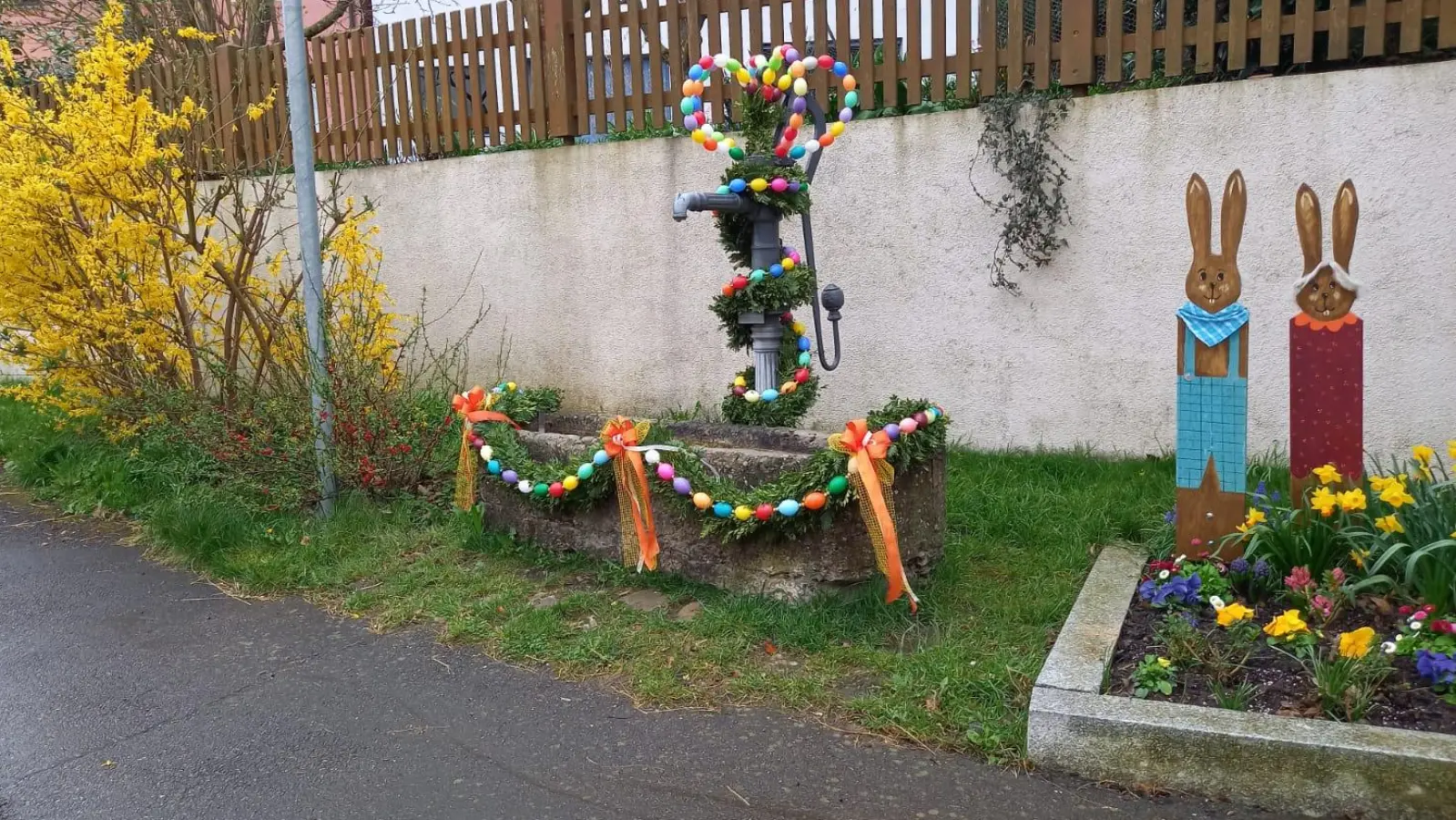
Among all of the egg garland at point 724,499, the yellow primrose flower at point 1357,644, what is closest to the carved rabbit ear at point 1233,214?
the egg garland at point 724,499

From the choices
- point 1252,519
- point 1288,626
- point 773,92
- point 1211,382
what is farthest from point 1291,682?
point 773,92

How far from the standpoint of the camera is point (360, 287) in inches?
240

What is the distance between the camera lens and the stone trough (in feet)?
12.6

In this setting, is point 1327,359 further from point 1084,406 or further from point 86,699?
point 86,699

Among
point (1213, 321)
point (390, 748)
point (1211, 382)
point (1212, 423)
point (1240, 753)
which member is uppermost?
point (1213, 321)

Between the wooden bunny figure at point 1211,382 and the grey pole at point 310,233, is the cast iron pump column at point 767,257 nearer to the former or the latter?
the wooden bunny figure at point 1211,382

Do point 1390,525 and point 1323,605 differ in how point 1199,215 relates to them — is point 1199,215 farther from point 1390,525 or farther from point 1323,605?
point 1323,605

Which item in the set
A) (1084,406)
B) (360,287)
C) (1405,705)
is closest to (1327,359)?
(1405,705)

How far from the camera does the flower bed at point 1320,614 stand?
2.86 m

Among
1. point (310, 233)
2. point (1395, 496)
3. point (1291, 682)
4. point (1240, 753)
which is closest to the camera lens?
point (1240, 753)

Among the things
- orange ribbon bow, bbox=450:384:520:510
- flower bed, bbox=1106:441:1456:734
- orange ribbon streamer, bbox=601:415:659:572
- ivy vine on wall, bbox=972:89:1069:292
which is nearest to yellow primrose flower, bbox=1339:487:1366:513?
flower bed, bbox=1106:441:1456:734

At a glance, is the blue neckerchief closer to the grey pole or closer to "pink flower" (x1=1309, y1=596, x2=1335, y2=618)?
"pink flower" (x1=1309, y1=596, x2=1335, y2=618)

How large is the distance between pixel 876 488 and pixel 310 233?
125 inches

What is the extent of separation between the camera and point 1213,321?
367 cm
